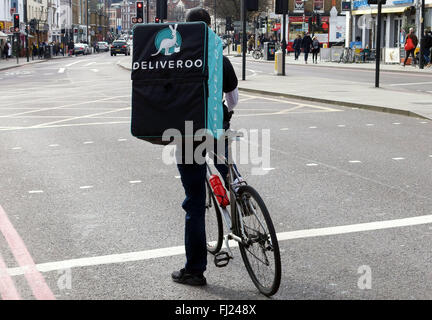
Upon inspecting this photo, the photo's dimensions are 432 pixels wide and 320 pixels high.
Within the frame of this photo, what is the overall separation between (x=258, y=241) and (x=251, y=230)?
0.13 metres

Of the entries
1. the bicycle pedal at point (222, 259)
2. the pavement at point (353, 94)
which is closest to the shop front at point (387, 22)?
the pavement at point (353, 94)

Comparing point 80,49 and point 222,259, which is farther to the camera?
point 80,49

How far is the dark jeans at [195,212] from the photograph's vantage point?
188 inches

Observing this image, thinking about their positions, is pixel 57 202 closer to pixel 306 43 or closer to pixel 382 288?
pixel 382 288

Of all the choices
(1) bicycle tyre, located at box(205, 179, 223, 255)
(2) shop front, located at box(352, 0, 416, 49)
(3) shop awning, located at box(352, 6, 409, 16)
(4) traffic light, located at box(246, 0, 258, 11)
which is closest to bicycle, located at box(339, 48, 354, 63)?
(2) shop front, located at box(352, 0, 416, 49)

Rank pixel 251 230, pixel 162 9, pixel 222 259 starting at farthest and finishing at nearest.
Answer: pixel 162 9, pixel 222 259, pixel 251 230

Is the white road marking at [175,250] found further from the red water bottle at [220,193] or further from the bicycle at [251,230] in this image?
the red water bottle at [220,193]

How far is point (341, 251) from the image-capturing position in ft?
18.4

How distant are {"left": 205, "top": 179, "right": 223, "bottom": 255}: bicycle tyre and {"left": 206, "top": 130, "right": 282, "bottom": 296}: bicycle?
0.04 ft

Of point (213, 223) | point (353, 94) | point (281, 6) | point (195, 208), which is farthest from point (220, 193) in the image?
Answer: point (281, 6)

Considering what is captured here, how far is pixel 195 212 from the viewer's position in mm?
4844

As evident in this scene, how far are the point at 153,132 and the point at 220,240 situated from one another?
47.7 inches

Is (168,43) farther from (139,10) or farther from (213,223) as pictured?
(139,10)

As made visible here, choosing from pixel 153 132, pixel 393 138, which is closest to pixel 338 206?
pixel 153 132
